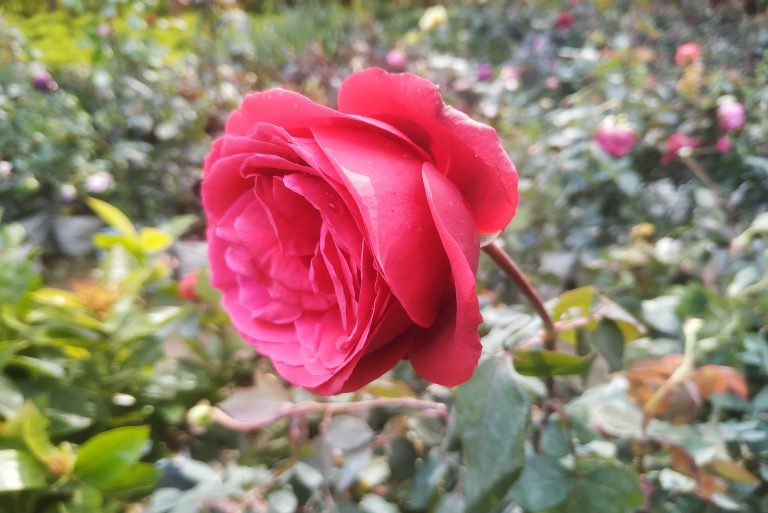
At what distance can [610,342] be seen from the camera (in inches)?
15.8

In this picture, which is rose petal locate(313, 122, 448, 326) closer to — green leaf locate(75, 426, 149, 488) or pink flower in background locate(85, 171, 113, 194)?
green leaf locate(75, 426, 149, 488)

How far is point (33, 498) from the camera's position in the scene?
23.9 inches

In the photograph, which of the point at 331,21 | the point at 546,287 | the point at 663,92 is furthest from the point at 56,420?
the point at 331,21

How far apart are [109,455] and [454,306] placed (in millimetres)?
471

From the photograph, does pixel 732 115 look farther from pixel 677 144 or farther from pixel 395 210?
pixel 395 210

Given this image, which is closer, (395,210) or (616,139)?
(395,210)

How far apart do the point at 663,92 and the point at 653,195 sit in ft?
1.04

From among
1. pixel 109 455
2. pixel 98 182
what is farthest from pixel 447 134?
pixel 98 182

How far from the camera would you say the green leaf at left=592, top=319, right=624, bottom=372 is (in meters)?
0.40

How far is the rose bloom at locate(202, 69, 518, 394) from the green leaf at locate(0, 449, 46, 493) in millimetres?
384

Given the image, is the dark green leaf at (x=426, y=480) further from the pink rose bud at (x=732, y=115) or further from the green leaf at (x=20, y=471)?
the pink rose bud at (x=732, y=115)

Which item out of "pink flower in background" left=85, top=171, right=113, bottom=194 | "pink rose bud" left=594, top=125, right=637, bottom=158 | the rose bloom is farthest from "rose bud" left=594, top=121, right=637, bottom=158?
"pink flower in background" left=85, top=171, right=113, bottom=194

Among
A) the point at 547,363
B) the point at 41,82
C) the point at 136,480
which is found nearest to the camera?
the point at 547,363

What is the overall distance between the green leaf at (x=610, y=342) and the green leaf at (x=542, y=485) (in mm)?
85
